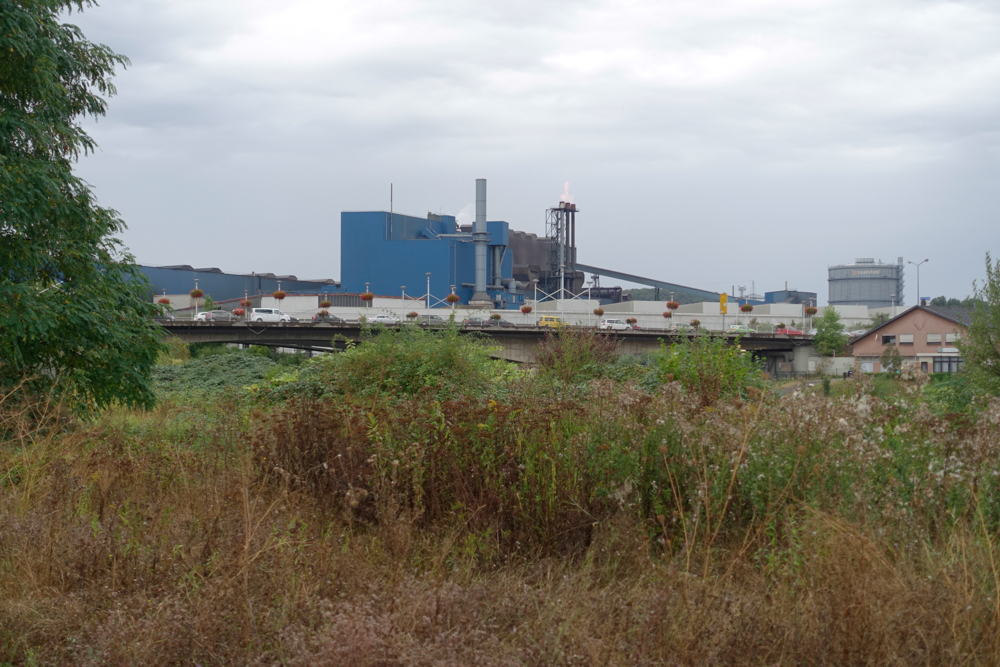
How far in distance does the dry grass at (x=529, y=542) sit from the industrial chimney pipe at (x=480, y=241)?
78960 millimetres

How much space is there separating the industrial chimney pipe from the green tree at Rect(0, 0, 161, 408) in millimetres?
71689

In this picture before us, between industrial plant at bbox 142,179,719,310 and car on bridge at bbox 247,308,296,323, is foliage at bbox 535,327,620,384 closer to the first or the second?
car on bridge at bbox 247,308,296,323

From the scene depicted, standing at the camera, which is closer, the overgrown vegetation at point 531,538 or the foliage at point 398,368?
the overgrown vegetation at point 531,538

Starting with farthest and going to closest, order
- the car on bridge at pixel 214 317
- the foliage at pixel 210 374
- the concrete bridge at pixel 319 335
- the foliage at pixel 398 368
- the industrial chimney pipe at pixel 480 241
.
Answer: the industrial chimney pipe at pixel 480 241 < the car on bridge at pixel 214 317 < the concrete bridge at pixel 319 335 < the foliage at pixel 210 374 < the foliage at pixel 398 368

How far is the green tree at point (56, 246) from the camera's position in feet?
34.7

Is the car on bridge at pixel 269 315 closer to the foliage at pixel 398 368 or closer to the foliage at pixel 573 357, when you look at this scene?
the foliage at pixel 573 357

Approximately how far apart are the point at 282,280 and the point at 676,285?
54730mm

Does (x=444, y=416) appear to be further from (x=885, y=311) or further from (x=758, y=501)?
(x=885, y=311)

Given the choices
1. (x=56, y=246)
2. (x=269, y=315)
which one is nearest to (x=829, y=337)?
(x=269, y=315)

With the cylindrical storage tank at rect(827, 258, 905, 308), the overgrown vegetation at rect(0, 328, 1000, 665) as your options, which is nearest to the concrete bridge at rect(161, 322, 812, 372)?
the overgrown vegetation at rect(0, 328, 1000, 665)

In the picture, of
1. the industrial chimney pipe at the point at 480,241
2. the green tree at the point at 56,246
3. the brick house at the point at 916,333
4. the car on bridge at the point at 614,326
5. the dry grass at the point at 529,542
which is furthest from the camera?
the industrial chimney pipe at the point at 480,241

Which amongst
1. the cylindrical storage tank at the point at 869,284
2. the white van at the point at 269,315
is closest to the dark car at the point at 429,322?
the white van at the point at 269,315

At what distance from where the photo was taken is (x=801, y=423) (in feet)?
16.9

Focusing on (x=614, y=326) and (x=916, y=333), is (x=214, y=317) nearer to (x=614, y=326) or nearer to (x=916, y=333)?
(x=614, y=326)
